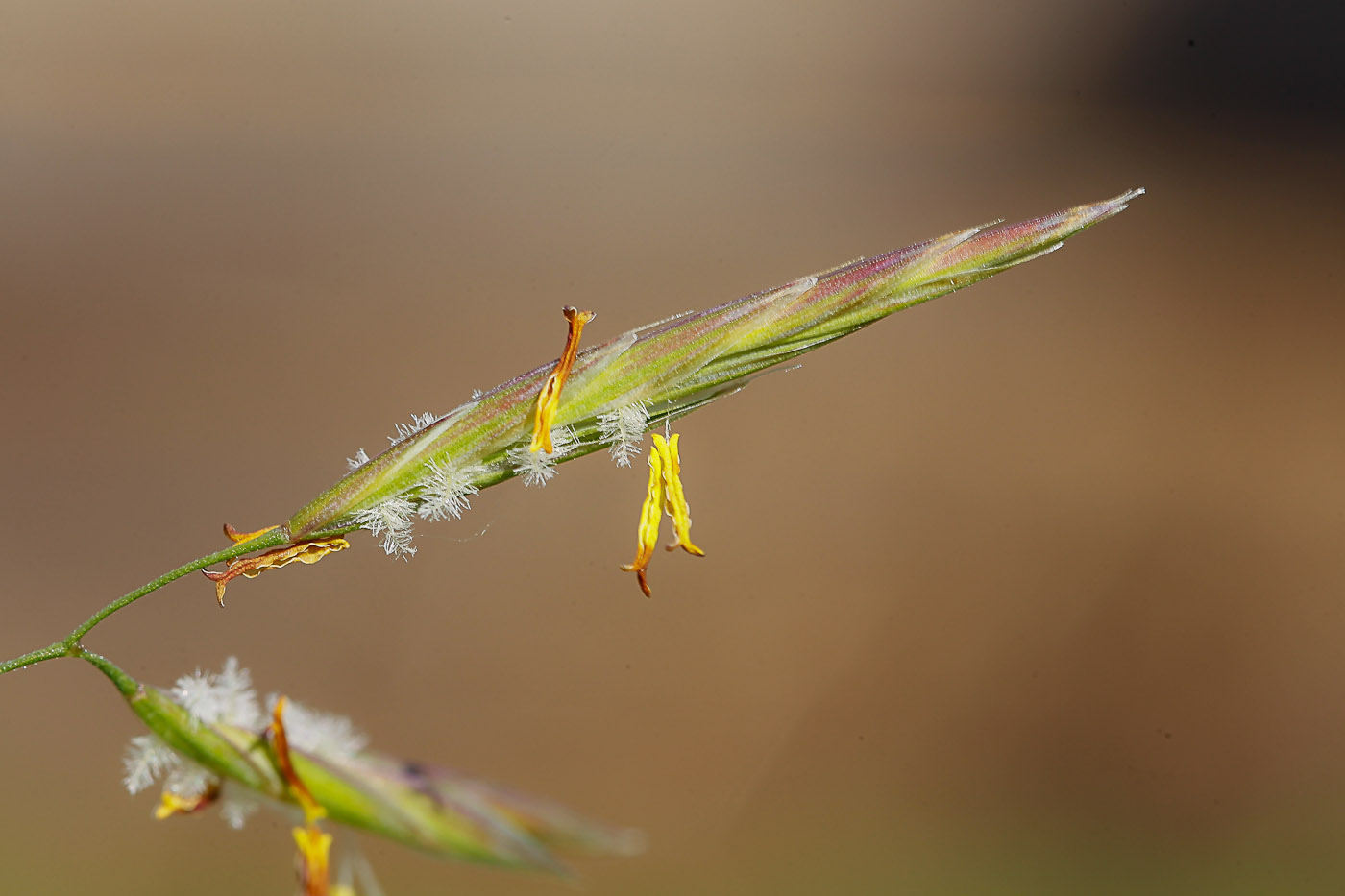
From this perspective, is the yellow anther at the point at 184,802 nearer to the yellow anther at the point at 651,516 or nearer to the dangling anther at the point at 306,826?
the dangling anther at the point at 306,826

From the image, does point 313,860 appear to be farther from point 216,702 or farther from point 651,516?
point 651,516

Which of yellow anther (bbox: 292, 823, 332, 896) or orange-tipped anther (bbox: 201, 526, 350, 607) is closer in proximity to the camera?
yellow anther (bbox: 292, 823, 332, 896)

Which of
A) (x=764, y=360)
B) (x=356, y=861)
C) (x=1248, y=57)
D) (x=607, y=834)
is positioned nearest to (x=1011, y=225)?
(x=764, y=360)

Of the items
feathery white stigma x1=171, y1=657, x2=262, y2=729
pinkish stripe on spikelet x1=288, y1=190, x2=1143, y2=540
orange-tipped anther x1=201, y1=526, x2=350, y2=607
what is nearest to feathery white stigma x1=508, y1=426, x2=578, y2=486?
pinkish stripe on spikelet x1=288, y1=190, x2=1143, y2=540

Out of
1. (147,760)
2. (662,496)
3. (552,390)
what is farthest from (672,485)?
(147,760)

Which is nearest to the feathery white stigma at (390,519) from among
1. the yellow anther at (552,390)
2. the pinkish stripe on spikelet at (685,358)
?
the pinkish stripe on spikelet at (685,358)

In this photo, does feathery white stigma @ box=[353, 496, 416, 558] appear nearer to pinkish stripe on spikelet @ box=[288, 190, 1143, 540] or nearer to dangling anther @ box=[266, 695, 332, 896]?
pinkish stripe on spikelet @ box=[288, 190, 1143, 540]
